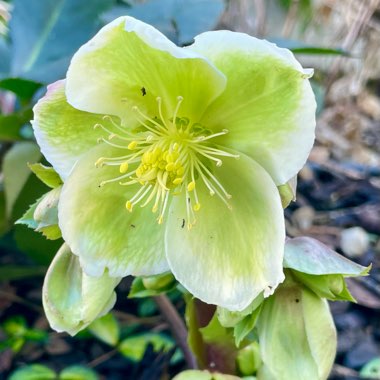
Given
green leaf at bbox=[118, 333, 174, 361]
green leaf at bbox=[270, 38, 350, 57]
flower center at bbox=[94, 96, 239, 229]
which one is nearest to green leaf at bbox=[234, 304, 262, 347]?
flower center at bbox=[94, 96, 239, 229]

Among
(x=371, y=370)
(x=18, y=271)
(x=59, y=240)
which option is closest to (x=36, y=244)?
(x=59, y=240)

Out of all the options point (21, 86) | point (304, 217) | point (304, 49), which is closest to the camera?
point (21, 86)

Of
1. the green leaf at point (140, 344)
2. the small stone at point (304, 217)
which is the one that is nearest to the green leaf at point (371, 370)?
the green leaf at point (140, 344)

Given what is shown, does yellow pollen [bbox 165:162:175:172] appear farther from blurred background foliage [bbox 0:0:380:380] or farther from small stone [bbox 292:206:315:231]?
small stone [bbox 292:206:315:231]

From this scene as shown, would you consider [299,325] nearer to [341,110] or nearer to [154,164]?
[154,164]

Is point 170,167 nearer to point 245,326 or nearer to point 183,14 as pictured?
point 245,326

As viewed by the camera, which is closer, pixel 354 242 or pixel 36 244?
pixel 36 244
